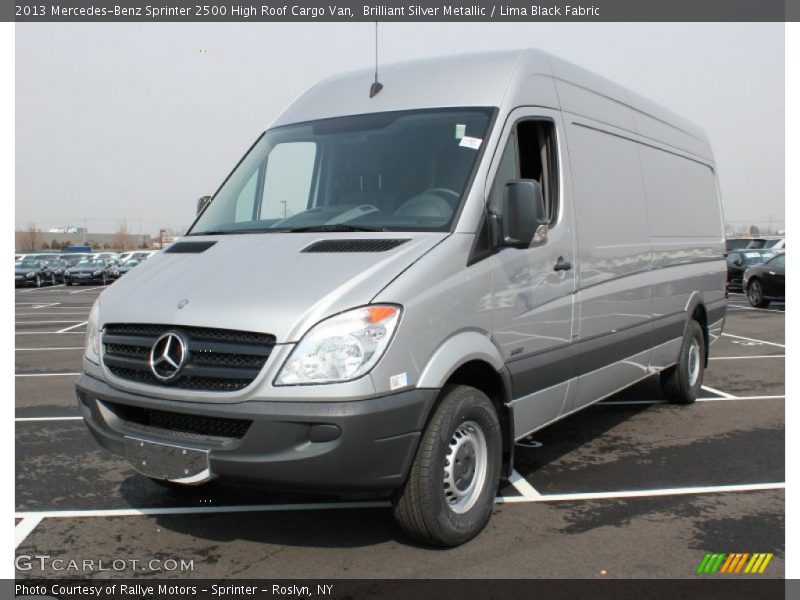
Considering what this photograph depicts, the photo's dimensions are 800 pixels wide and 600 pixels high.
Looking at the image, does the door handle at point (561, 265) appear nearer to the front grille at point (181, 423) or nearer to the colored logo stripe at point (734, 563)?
the colored logo stripe at point (734, 563)

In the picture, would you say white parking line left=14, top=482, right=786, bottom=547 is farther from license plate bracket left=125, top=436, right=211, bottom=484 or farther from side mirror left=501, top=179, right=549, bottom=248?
side mirror left=501, top=179, right=549, bottom=248

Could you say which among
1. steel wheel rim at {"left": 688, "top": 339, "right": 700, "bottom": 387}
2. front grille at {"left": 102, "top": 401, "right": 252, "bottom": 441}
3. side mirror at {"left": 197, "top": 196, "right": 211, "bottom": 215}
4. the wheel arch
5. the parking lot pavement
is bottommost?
the parking lot pavement

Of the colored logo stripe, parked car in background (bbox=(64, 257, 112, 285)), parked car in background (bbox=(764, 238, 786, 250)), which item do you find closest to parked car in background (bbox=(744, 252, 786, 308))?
parked car in background (bbox=(764, 238, 786, 250))

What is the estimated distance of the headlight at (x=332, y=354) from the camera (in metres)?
3.54

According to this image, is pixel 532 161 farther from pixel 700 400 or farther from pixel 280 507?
pixel 700 400

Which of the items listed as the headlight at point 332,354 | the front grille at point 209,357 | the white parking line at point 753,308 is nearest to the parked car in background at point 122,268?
the white parking line at point 753,308

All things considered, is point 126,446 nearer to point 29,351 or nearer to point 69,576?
point 69,576

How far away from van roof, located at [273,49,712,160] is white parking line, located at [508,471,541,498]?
100 inches

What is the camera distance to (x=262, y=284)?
3.87 meters

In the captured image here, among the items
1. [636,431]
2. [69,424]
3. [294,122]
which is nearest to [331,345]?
[294,122]

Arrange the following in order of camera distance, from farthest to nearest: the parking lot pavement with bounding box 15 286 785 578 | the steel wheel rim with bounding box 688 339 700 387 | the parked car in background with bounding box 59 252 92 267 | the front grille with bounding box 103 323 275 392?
the parked car in background with bounding box 59 252 92 267 < the steel wheel rim with bounding box 688 339 700 387 < the parking lot pavement with bounding box 15 286 785 578 < the front grille with bounding box 103 323 275 392

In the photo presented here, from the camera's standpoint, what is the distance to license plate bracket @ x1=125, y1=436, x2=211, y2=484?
146 inches

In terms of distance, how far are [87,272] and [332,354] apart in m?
42.3

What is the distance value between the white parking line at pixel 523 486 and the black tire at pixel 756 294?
666 inches
